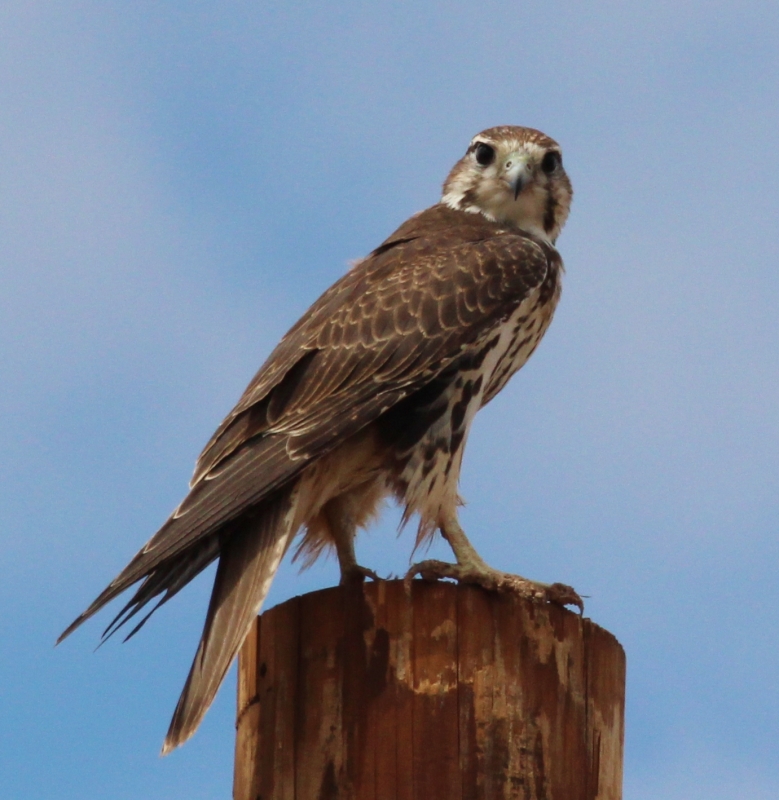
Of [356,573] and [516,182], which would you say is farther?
[516,182]

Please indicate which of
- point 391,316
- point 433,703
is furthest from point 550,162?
point 433,703

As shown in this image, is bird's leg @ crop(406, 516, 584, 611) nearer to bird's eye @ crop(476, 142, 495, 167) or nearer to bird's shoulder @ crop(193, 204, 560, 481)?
bird's shoulder @ crop(193, 204, 560, 481)

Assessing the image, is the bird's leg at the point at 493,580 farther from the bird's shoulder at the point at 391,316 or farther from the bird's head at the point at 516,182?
the bird's head at the point at 516,182

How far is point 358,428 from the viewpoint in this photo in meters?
5.12

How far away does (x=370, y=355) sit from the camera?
5328 millimetres

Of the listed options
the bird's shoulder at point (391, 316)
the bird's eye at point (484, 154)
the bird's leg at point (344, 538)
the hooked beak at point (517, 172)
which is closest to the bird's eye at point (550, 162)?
the hooked beak at point (517, 172)

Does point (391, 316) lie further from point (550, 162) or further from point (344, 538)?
point (550, 162)

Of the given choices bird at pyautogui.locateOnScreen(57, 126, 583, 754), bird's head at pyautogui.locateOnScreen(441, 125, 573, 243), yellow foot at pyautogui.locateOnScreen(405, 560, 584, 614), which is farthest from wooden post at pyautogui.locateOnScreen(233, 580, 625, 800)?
bird's head at pyautogui.locateOnScreen(441, 125, 573, 243)

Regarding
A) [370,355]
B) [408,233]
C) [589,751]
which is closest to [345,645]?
[589,751]

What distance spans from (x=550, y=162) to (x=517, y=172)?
25cm

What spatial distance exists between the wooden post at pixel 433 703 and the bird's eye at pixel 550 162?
115 inches

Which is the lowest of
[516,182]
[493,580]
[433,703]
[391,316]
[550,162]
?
[433,703]

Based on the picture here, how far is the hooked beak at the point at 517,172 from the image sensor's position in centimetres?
625

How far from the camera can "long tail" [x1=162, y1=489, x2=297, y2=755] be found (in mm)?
4352
